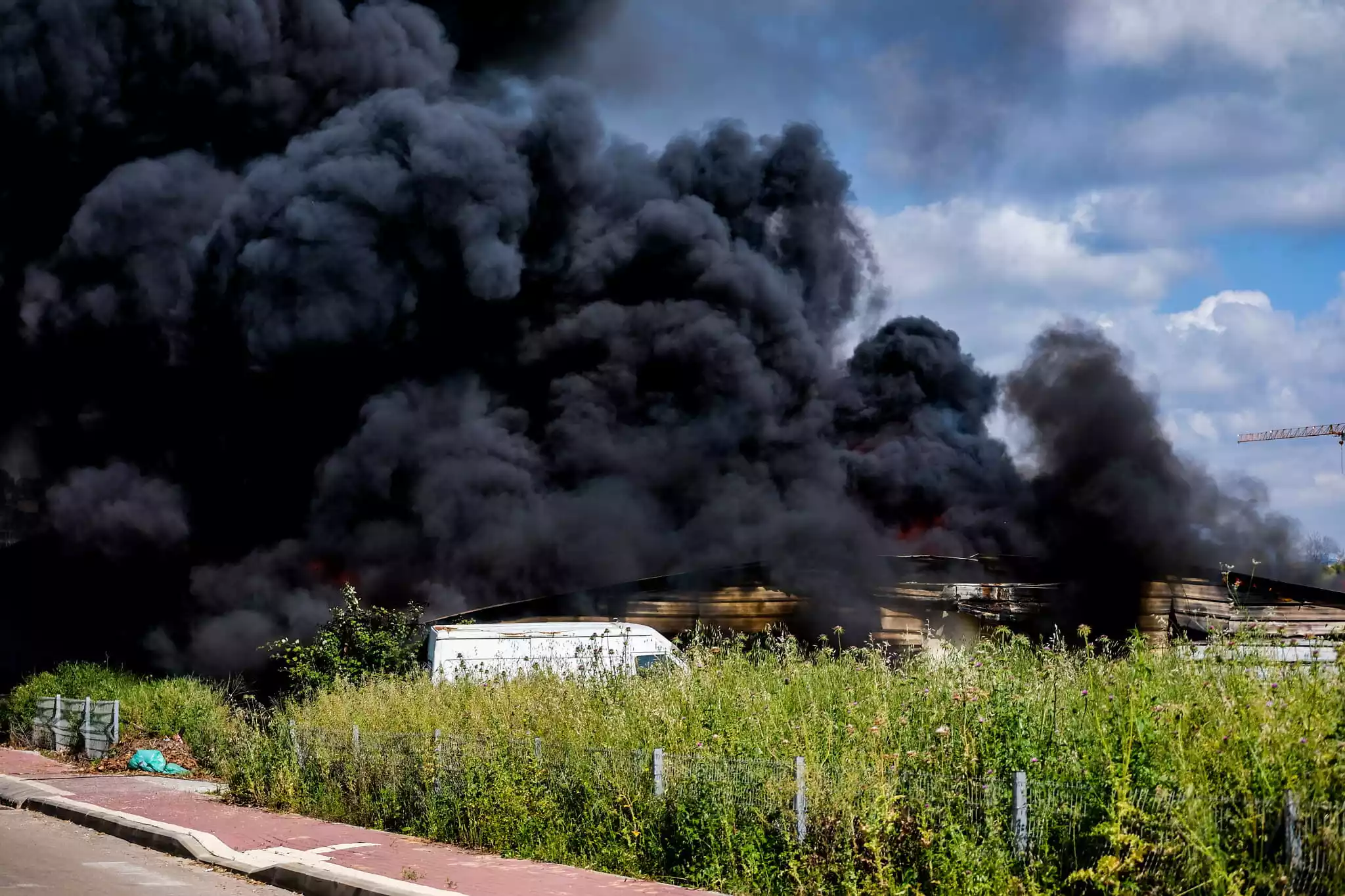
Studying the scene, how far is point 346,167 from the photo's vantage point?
27.1 meters

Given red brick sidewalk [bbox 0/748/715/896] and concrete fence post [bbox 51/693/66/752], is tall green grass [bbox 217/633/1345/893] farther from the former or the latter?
concrete fence post [bbox 51/693/66/752]

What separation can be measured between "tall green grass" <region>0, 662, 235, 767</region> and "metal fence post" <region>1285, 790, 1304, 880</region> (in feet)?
41.6

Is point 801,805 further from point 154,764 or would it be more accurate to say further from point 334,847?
point 154,764

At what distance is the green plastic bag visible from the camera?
1698 centimetres

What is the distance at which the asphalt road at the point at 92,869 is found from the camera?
8531 mm

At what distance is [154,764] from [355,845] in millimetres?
8470

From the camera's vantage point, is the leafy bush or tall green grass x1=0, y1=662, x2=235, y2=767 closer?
the leafy bush

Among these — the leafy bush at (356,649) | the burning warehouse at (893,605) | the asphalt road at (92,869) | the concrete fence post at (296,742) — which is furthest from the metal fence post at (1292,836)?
the burning warehouse at (893,605)

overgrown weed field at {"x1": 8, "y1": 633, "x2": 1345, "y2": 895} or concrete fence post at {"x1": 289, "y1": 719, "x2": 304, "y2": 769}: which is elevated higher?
overgrown weed field at {"x1": 8, "y1": 633, "x2": 1345, "y2": 895}

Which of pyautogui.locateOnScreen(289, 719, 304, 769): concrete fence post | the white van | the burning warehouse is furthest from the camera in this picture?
the burning warehouse

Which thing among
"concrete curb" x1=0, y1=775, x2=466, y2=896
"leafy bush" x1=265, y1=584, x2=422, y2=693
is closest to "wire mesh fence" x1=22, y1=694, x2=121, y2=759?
"leafy bush" x1=265, y1=584, x2=422, y2=693

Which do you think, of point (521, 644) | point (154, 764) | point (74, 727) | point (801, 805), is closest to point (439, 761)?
point (801, 805)

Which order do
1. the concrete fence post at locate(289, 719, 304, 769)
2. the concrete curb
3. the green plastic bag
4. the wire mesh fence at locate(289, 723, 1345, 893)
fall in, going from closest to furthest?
the wire mesh fence at locate(289, 723, 1345, 893), the concrete curb, the concrete fence post at locate(289, 719, 304, 769), the green plastic bag

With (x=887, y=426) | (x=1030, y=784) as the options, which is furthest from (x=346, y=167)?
(x=1030, y=784)
